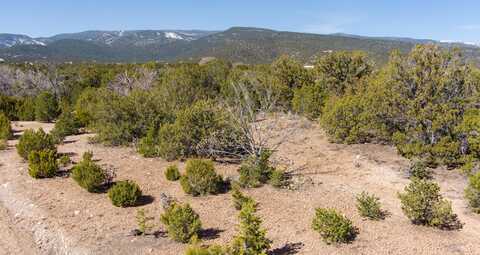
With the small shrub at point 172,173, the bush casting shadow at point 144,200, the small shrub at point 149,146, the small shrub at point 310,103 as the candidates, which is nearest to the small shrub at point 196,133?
the small shrub at point 149,146

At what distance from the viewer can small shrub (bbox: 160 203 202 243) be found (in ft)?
26.8

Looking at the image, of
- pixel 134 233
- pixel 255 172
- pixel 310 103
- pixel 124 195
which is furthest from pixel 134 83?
pixel 134 233

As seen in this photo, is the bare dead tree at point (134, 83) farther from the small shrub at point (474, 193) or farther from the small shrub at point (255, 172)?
the small shrub at point (474, 193)

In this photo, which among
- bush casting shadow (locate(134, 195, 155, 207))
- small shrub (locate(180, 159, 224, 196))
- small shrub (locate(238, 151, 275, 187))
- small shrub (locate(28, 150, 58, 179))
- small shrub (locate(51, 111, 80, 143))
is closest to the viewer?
bush casting shadow (locate(134, 195, 155, 207))

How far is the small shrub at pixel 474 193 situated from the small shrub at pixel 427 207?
1051 mm

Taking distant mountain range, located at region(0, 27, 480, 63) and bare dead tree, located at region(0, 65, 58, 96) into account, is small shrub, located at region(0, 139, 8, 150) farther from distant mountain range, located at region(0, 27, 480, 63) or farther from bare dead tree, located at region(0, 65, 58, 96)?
distant mountain range, located at region(0, 27, 480, 63)

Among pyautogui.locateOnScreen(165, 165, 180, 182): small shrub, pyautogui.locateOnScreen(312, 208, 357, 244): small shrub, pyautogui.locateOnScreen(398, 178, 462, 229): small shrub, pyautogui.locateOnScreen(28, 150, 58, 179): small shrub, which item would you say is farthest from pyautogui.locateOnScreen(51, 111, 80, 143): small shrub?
pyautogui.locateOnScreen(398, 178, 462, 229): small shrub

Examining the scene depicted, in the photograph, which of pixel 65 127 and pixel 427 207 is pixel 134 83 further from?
pixel 427 207

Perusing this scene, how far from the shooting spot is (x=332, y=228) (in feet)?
25.9

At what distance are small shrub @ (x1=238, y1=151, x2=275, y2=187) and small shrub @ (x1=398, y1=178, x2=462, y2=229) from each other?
418 centimetres

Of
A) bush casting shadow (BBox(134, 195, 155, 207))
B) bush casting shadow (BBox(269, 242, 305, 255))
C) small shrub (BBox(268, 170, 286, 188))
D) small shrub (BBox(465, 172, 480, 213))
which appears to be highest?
small shrub (BBox(465, 172, 480, 213))

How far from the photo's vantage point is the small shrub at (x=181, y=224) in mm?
8172

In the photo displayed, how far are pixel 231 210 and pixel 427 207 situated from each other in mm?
4513

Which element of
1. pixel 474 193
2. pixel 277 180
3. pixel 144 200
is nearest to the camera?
pixel 474 193
